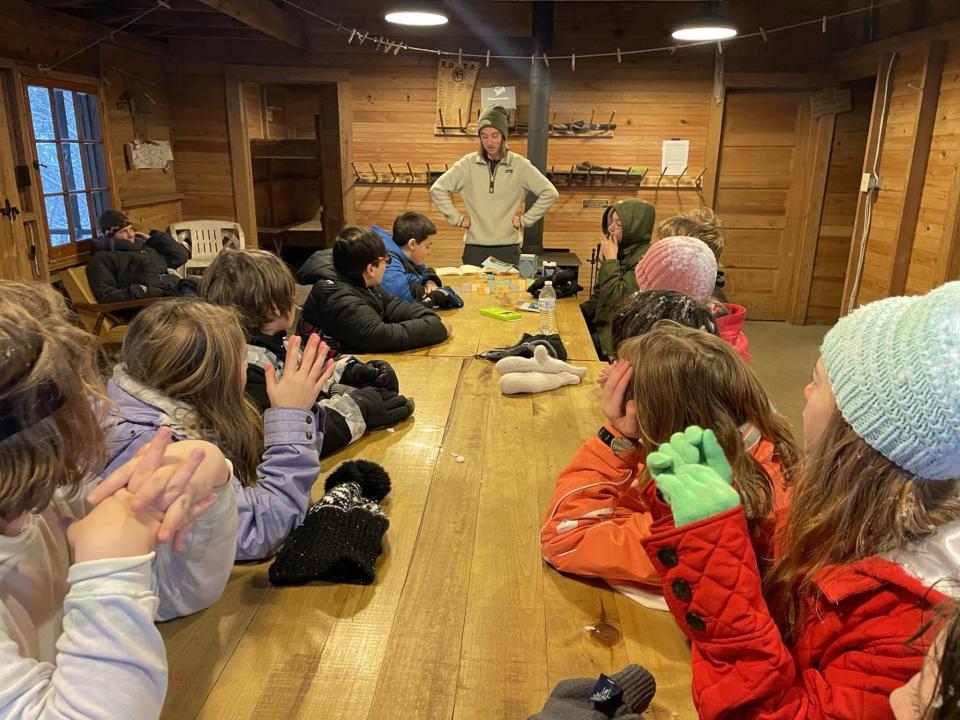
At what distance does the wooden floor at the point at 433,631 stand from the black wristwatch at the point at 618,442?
0.22 m

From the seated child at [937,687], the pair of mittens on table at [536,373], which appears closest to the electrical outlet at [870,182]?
the pair of mittens on table at [536,373]

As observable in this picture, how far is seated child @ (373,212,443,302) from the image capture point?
129 inches

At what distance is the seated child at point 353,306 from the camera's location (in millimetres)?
2518

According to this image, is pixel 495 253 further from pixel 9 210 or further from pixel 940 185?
pixel 9 210

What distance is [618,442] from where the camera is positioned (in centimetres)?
134

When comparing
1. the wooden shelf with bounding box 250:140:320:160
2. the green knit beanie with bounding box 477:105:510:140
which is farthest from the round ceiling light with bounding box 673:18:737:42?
the wooden shelf with bounding box 250:140:320:160

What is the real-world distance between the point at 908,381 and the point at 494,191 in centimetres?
404

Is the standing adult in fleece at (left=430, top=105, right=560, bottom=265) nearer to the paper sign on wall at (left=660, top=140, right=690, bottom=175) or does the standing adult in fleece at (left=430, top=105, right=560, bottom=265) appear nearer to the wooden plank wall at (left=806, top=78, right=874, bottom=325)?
the paper sign on wall at (left=660, top=140, right=690, bottom=175)

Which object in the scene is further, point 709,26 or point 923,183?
point 923,183

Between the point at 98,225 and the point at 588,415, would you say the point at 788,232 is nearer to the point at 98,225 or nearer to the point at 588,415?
the point at 588,415

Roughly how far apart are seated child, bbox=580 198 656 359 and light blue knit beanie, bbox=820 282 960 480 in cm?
216

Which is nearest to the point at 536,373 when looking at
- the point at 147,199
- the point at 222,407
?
the point at 222,407

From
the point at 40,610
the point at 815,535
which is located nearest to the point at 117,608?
the point at 40,610

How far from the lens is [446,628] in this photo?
109 cm
